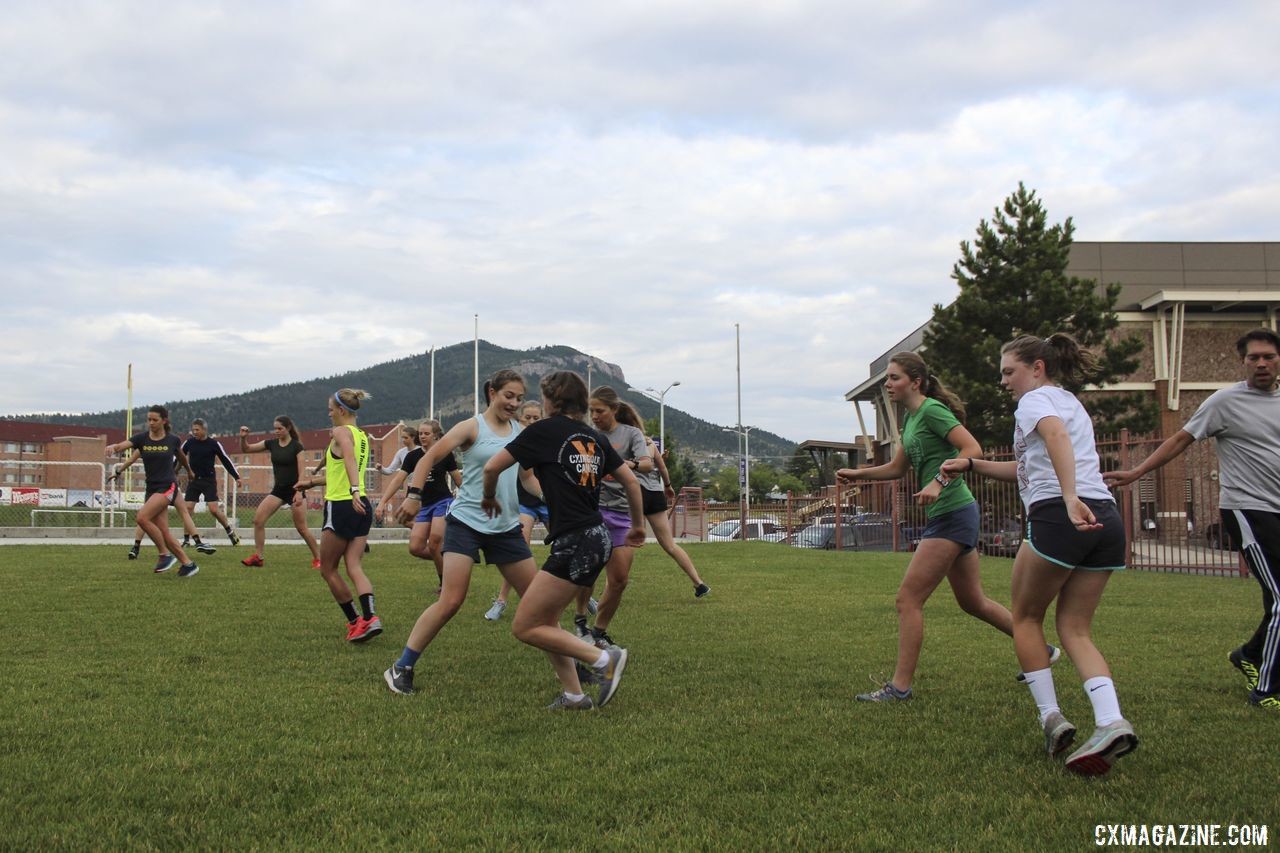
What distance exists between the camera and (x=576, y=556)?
5.14 meters

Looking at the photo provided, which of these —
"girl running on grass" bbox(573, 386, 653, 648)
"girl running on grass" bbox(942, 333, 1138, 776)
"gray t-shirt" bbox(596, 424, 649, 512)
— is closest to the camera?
"girl running on grass" bbox(942, 333, 1138, 776)

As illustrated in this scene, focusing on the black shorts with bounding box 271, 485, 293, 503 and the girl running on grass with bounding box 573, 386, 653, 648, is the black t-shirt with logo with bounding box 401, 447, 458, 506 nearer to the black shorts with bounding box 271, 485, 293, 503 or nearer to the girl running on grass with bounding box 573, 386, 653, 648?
the girl running on grass with bounding box 573, 386, 653, 648

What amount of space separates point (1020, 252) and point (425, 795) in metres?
29.4

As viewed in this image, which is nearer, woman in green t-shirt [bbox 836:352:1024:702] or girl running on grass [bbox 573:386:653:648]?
woman in green t-shirt [bbox 836:352:1024:702]

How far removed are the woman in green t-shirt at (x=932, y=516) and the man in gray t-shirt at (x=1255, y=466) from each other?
789mm

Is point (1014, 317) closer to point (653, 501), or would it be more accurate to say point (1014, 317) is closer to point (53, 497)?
point (653, 501)

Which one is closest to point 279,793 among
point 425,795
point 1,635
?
point 425,795

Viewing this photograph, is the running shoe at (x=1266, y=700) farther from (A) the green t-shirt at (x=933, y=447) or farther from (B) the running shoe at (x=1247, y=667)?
(A) the green t-shirt at (x=933, y=447)

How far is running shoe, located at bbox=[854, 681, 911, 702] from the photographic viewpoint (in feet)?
17.5

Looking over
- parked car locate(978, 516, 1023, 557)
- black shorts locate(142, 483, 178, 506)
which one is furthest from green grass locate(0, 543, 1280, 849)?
parked car locate(978, 516, 1023, 557)

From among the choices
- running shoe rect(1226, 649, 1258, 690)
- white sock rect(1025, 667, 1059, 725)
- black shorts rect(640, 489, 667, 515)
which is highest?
black shorts rect(640, 489, 667, 515)

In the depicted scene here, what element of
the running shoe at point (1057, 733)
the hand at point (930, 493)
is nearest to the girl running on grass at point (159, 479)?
the hand at point (930, 493)

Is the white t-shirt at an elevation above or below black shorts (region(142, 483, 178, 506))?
above

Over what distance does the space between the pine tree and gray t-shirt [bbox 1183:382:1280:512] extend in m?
22.7
